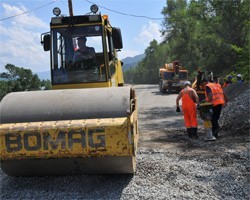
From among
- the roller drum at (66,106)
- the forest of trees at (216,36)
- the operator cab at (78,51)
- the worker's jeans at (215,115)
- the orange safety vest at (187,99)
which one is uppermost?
the forest of trees at (216,36)

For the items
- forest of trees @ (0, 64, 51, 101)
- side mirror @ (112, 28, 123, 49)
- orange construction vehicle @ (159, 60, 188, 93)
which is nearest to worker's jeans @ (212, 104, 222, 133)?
side mirror @ (112, 28, 123, 49)

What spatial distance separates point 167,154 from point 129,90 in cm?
208

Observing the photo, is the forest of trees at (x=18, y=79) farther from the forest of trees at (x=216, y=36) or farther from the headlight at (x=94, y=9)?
the headlight at (x=94, y=9)

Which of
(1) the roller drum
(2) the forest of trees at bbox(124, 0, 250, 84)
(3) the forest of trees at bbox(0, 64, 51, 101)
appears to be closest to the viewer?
(1) the roller drum

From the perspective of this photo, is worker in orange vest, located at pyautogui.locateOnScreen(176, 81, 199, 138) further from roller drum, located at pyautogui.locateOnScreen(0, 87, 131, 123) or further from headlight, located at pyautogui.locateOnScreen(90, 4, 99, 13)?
roller drum, located at pyautogui.locateOnScreen(0, 87, 131, 123)

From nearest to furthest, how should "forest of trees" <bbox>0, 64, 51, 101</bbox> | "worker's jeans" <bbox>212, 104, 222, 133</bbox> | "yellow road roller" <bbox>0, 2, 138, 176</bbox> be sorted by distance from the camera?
"yellow road roller" <bbox>0, 2, 138, 176</bbox> < "worker's jeans" <bbox>212, 104, 222, 133</bbox> < "forest of trees" <bbox>0, 64, 51, 101</bbox>

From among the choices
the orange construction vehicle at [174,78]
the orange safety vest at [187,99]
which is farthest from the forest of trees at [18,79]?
the orange safety vest at [187,99]

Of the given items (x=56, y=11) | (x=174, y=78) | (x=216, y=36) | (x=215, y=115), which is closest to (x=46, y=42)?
(x=56, y=11)

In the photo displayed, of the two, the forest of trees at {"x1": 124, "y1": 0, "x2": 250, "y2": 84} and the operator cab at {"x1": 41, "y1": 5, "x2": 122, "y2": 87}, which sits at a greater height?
the forest of trees at {"x1": 124, "y1": 0, "x2": 250, "y2": 84}

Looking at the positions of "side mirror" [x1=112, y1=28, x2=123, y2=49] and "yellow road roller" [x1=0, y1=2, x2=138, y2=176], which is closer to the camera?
"yellow road roller" [x1=0, y1=2, x2=138, y2=176]

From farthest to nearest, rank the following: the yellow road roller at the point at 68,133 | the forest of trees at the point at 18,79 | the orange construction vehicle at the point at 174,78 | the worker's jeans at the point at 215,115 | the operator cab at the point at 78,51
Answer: the forest of trees at the point at 18,79, the orange construction vehicle at the point at 174,78, the worker's jeans at the point at 215,115, the operator cab at the point at 78,51, the yellow road roller at the point at 68,133

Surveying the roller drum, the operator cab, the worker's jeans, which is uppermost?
the operator cab

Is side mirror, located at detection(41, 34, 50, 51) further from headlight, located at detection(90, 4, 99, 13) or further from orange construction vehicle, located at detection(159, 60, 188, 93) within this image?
orange construction vehicle, located at detection(159, 60, 188, 93)

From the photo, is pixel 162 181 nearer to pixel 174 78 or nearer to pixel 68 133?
pixel 68 133
